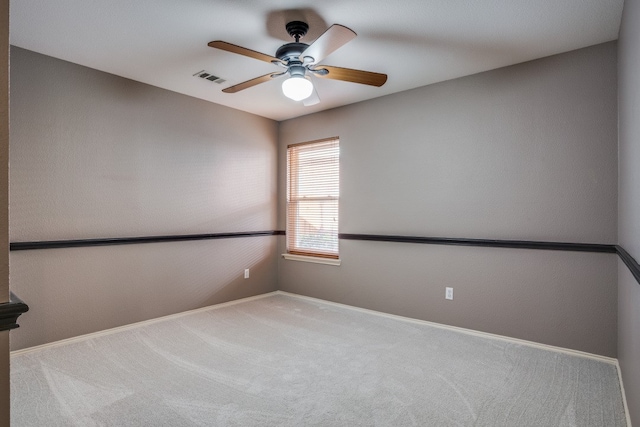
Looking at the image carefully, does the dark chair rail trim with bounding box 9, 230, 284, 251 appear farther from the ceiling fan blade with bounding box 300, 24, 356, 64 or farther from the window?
the ceiling fan blade with bounding box 300, 24, 356, 64

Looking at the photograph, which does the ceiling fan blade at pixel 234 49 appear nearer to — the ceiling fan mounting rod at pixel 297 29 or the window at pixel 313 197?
the ceiling fan mounting rod at pixel 297 29

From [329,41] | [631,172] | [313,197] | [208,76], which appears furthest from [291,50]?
[313,197]

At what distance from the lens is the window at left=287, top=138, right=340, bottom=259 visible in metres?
4.39

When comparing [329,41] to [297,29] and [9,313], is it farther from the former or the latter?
[9,313]

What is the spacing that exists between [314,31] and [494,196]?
2076 millimetres

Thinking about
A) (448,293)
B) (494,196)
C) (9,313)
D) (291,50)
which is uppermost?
(291,50)

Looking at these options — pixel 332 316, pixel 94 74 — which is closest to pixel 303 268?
pixel 332 316

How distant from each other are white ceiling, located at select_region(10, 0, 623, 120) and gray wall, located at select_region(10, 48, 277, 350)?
358 millimetres

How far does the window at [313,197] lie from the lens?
14.4 feet

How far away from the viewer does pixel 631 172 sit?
6.19ft

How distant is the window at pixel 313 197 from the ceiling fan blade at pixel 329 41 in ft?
6.70

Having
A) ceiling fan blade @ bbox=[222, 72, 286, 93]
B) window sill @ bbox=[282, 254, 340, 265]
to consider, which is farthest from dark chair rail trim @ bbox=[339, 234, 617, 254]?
ceiling fan blade @ bbox=[222, 72, 286, 93]

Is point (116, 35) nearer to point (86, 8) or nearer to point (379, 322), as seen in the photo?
point (86, 8)

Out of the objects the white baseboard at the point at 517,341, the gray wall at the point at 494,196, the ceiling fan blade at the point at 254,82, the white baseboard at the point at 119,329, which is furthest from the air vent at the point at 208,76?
the white baseboard at the point at 517,341
